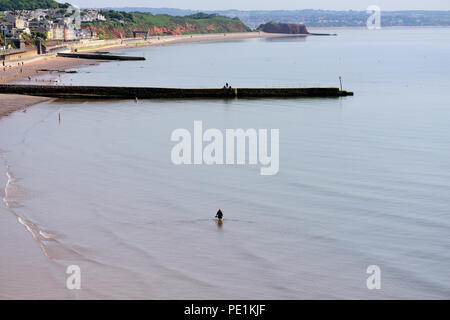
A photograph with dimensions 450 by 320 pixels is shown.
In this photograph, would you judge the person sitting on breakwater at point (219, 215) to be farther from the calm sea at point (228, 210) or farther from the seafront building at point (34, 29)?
the seafront building at point (34, 29)

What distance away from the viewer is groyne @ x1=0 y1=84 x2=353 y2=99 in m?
65.0

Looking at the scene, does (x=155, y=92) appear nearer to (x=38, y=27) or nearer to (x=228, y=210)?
(x=228, y=210)

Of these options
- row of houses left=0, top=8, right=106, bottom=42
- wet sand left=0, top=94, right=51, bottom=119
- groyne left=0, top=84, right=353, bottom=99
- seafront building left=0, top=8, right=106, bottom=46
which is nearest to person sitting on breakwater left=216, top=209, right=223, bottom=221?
wet sand left=0, top=94, right=51, bottom=119

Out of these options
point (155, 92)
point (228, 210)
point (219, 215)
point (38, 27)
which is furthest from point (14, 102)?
point (38, 27)

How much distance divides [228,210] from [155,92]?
4167cm

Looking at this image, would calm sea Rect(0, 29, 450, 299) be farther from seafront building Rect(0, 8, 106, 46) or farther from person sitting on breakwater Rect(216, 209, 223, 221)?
seafront building Rect(0, 8, 106, 46)

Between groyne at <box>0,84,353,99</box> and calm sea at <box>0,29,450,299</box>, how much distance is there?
13.3 metres

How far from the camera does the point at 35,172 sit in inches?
1249

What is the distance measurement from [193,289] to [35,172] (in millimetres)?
16518

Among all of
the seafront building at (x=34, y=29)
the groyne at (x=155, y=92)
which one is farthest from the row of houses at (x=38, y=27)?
the groyne at (x=155, y=92)

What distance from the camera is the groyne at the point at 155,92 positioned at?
2559 inches

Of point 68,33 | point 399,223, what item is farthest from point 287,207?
point 68,33

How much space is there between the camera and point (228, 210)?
1014 inches

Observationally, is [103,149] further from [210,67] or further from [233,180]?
[210,67]
